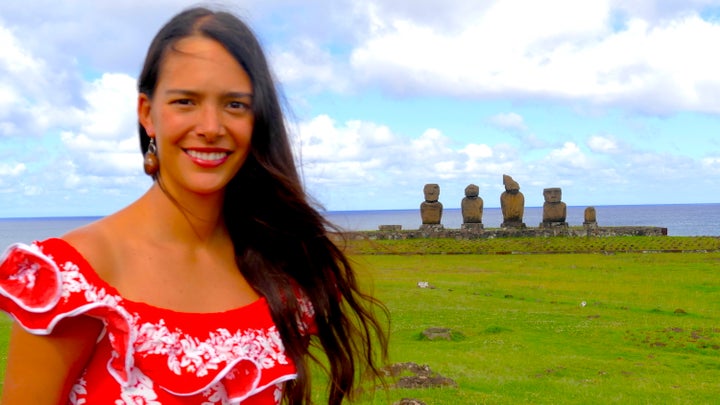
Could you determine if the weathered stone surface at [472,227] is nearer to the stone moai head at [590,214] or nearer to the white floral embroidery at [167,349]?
the stone moai head at [590,214]

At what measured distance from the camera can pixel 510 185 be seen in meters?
33.7

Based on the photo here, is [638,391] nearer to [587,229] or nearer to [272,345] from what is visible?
[272,345]

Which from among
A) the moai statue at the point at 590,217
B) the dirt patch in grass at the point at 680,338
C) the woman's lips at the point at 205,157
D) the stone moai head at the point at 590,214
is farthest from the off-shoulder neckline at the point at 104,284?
the stone moai head at the point at 590,214

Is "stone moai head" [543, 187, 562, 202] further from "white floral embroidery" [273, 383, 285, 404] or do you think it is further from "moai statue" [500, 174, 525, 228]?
"white floral embroidery" [273, 383, 285, 404]

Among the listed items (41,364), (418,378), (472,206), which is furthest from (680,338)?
(472,206)

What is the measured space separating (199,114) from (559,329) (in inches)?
419

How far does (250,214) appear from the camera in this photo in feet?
9.78

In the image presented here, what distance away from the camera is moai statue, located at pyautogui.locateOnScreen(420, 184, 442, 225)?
110 ft

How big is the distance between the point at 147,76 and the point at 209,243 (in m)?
0.60

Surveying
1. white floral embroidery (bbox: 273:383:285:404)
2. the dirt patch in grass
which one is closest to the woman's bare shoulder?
white floral embroidery (bbox: 273:383:285:404)

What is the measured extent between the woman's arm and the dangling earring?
2.02 ft

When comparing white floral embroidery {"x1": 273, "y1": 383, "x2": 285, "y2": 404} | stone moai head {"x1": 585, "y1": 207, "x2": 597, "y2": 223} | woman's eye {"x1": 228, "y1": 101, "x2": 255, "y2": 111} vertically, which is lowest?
white floral embroidery {"x1": 273, "y1": 383, "x2": 285, "y2": 404}

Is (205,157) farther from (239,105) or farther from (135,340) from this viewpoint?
(135,340)

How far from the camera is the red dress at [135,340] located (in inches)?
87.6
